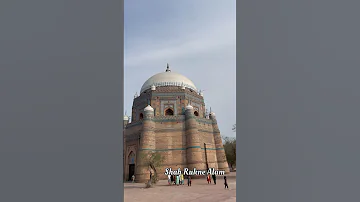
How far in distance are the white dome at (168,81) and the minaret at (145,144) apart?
3587 mm

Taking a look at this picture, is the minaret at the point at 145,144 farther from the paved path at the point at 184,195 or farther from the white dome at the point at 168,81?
the paved path at the point at 184,195

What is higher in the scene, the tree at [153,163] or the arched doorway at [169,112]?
the arched doorway at [169,112]

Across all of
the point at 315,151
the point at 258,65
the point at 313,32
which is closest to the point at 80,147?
the point at 258,65

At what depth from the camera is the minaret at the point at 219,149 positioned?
19531 millimetres

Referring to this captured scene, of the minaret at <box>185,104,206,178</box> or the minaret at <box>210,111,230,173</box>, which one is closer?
the minaret at <box>185,104,206,178</box>

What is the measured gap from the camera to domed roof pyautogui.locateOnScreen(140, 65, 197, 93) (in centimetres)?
2189

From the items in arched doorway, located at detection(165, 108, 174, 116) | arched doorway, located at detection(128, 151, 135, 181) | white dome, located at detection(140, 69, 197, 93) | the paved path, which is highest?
white dome, located at detection(140, 69, 197, 93)

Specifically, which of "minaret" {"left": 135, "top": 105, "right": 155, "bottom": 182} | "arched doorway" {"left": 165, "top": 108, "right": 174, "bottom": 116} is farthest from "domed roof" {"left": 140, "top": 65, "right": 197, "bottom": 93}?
"minaret" {"left": 135, "top": 105, "right": 155, "bottom": 182}

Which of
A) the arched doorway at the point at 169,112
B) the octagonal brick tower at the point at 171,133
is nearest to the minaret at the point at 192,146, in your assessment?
the octagonal brick tower at the point at 171,133

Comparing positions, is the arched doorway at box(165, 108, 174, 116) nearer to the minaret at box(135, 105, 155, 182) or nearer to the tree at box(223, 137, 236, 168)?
the minaret at box(135, 105, 155, 182)

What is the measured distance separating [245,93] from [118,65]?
78 centimetres

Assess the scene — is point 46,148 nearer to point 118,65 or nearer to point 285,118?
point 118,65

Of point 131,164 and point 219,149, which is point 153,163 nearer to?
point 131,164

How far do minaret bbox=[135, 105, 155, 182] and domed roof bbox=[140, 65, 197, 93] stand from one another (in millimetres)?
3582
